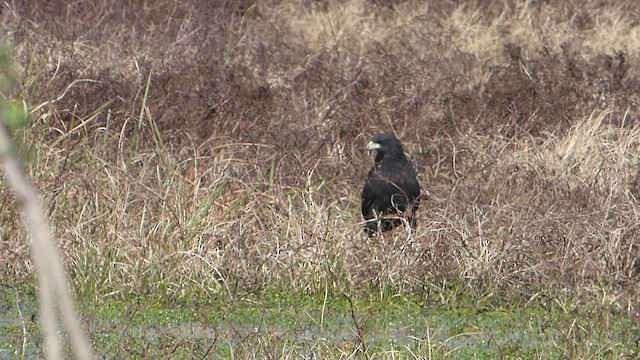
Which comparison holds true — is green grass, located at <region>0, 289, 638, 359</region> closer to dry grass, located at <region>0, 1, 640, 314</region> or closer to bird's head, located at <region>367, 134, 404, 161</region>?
dry grass, located at <region>0, 1, 640, 314</region>

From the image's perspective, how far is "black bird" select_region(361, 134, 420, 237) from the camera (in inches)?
290

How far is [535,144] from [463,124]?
0.83 meters

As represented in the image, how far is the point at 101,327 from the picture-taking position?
204 inches

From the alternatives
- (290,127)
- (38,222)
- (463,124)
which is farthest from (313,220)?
(38,222)

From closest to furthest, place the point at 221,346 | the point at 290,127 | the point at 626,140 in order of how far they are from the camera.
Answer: the point at 221,346
the point at 626,140
the point at 290,127

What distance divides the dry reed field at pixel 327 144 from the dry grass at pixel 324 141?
0.02 m

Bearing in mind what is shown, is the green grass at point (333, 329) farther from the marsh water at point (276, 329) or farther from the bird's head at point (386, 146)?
the bird's head at point (386, 146)

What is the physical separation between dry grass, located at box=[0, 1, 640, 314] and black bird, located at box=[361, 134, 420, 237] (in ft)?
0.44

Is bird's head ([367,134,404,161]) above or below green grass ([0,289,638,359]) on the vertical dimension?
below

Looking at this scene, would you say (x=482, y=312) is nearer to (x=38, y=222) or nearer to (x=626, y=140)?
(x=626, y=140)

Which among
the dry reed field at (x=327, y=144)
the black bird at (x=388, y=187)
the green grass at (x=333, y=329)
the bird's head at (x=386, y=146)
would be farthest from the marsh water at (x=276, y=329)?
the bird's head at (x=386, y=146)

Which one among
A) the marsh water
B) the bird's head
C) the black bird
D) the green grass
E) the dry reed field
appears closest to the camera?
the green grass

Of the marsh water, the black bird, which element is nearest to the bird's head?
the black bird

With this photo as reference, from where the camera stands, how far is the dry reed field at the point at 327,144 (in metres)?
6.23
